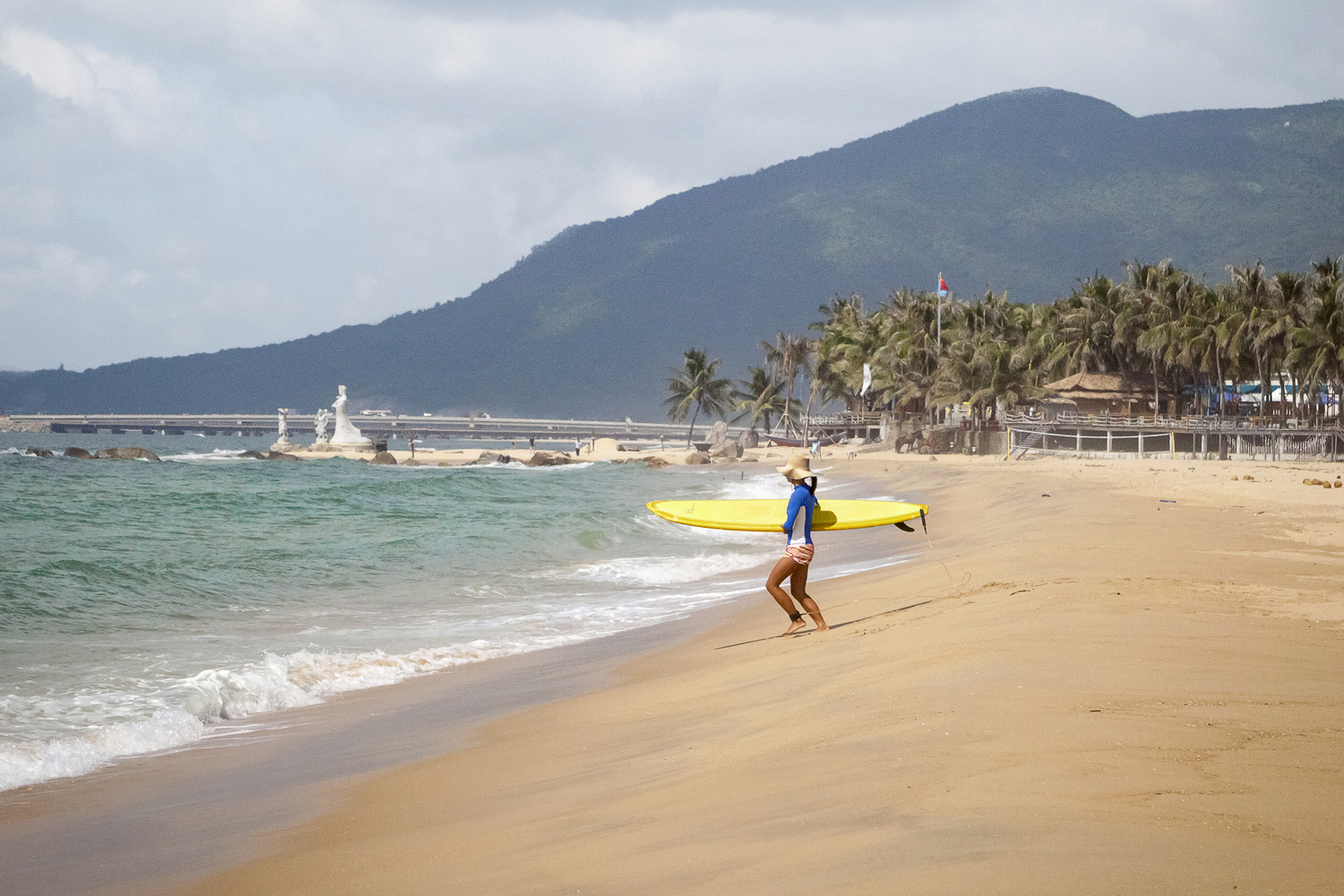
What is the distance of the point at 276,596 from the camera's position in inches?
550

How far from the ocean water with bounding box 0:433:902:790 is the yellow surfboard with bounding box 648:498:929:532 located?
1187 millimetres

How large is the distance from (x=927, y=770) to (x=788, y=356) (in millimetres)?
76567

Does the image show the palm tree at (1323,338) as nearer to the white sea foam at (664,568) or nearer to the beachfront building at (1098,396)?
the beachfront building at (1098,396)

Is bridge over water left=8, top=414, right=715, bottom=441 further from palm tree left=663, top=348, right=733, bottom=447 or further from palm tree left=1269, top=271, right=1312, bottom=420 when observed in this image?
palm tree left=1269, top=271, right=1312, bottom=420

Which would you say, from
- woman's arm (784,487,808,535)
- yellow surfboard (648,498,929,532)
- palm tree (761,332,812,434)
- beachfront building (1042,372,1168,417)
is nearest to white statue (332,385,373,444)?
palm tree (761,332,812,434)

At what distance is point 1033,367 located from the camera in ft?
204

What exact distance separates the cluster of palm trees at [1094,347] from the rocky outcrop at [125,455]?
3824 cm

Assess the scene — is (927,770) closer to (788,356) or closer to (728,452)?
(728,452)

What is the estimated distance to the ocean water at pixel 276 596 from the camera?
791 cm

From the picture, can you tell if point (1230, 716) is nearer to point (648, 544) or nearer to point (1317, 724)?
point (1317, 724)

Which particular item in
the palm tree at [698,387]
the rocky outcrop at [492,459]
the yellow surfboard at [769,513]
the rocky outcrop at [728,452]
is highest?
the palm tree at [698,387]

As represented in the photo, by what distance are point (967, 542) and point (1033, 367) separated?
50171mm

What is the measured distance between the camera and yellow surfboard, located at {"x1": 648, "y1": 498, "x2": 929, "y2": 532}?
422 inches

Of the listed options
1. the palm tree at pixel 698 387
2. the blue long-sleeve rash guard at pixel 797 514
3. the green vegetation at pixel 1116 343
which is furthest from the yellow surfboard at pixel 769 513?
the palm tree at pixel 698 387
